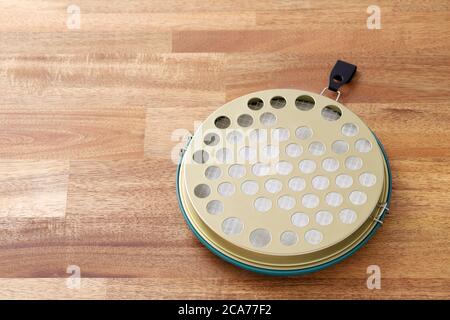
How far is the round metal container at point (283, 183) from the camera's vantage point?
637mm

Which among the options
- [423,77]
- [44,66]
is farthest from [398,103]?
[44,66]

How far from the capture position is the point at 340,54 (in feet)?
2.66

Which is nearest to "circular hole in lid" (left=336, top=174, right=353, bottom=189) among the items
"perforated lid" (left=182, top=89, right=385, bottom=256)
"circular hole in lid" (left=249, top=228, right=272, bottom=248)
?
"perforated lid" (left=182, top=89, right=385, bottom=256)

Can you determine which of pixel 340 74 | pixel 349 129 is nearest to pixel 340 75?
pixel 340 74

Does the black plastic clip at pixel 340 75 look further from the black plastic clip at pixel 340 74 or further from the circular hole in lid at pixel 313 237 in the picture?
the circular hole in lid at pixel 313 237

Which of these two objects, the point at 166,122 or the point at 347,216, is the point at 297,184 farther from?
the point at 166,122

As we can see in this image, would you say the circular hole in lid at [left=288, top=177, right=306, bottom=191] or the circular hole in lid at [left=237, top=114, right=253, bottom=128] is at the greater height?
the circular hole in lid at [left=237, top=114, right=253, bottom=128]

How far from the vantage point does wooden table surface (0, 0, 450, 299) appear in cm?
67

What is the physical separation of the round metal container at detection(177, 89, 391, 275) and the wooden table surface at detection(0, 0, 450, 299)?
0.04 m

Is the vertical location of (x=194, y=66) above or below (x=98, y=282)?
above

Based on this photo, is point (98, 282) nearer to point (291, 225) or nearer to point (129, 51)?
point (291, 225)

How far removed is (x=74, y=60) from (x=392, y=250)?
0.51m

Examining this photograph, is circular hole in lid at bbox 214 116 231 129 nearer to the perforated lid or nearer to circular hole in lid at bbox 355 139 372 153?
the perforated lid

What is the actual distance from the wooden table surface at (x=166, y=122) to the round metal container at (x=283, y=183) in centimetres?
4
